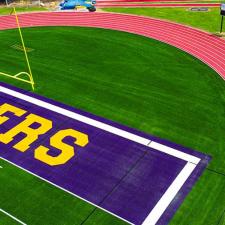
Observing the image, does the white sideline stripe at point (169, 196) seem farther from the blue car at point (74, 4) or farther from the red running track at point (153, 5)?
the red running track at point (153, 5)

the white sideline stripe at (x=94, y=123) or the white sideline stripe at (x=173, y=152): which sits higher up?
the white sideline stripe at (x=94, y=123)

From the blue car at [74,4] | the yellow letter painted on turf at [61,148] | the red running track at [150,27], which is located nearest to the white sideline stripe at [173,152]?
the yellow letter painted on turf at [61,148]

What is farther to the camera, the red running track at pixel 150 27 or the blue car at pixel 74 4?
the blue car at pixel 74 4

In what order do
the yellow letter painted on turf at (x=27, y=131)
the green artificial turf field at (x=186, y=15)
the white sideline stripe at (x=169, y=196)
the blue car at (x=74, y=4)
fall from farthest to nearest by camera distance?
the blue car at (x=74, y=4) < the green artificial turf field at (x=186, y=15) < the yellow letter painted on turf at (x=27, y=131) < the white sideline stripe at (x=169, y=196)

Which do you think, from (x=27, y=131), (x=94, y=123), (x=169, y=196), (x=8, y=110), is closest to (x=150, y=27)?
(x=94, y=123)

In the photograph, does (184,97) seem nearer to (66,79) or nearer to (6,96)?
(66,79)

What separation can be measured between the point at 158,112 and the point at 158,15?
2200 centimetres

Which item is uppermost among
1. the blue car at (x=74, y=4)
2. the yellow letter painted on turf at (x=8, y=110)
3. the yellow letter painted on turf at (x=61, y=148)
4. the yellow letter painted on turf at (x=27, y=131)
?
the blue car at (x=74, y=4)

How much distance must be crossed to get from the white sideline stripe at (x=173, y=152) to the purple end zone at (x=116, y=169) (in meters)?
0.18

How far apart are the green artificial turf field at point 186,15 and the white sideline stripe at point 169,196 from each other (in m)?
22.7

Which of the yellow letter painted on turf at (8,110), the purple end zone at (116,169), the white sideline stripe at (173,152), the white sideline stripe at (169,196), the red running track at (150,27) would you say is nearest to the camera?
the white sideline stripe at (169,196)

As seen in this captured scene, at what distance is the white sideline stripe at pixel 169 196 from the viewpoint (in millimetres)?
16641

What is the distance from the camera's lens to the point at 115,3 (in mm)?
47688

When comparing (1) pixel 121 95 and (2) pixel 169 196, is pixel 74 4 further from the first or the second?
(2) pixel 169 196
